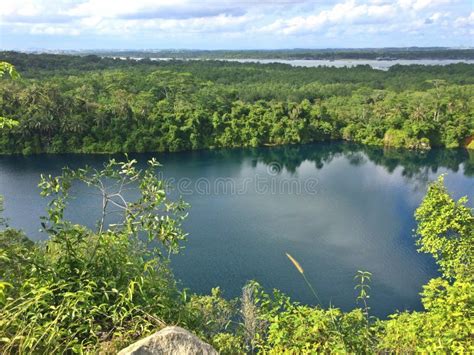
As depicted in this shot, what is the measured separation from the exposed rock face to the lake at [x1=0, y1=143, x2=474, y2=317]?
761 centimetres

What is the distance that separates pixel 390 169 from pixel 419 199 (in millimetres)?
8671

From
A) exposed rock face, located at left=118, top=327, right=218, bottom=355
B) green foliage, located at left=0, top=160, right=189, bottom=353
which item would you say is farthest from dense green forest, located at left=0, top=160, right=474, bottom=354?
exposed rock face, located at left=118, top=327, right=218, bottom=355

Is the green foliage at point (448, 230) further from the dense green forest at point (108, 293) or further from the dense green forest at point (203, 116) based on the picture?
the dense green forest at point (203, 116)

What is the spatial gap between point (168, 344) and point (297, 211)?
23.2 metres

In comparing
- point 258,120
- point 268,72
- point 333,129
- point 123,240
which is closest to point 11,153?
point 258,120

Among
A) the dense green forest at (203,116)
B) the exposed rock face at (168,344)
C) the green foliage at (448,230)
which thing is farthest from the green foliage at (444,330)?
the dense green forest at (203,116)

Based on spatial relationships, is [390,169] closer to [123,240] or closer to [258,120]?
[258,120]

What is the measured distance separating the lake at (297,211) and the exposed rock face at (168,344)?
25.0ft

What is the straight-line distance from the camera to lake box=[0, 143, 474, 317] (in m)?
17.7

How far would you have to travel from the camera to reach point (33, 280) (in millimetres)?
3424

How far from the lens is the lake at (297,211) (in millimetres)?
17672

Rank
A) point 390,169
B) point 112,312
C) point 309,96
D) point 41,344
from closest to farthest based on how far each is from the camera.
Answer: point 41,344
point 112,312
point 390,169
point 309,96

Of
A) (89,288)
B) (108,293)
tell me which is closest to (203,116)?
(108,293)

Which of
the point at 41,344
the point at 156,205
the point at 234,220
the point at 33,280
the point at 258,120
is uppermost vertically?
the point at 156,205
